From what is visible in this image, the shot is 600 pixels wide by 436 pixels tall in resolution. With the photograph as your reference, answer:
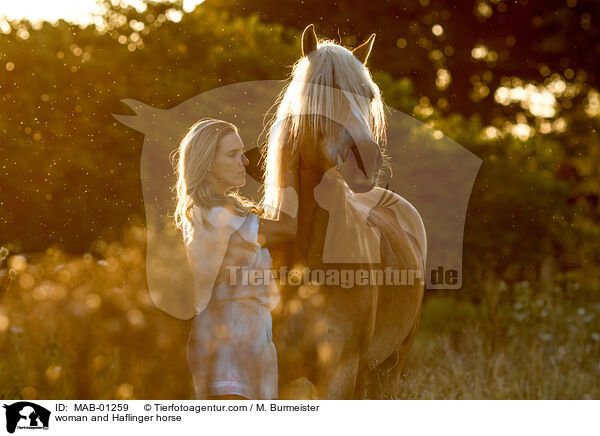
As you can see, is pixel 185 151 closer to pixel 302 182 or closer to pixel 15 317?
pixel 302 182

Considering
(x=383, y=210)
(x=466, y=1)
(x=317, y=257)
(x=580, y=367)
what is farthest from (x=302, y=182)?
(x=466, y=1)

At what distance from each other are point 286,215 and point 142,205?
3136 mm

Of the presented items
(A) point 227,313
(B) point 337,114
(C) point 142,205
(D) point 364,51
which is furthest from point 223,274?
(C) point 142,205

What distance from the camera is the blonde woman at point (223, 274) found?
2617 millimetres

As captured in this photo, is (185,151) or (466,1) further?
(466,1)

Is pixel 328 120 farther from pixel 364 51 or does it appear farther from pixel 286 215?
pixel 364 51

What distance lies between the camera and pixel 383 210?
4594mm

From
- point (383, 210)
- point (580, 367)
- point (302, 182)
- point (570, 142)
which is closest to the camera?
point (302, 182)
